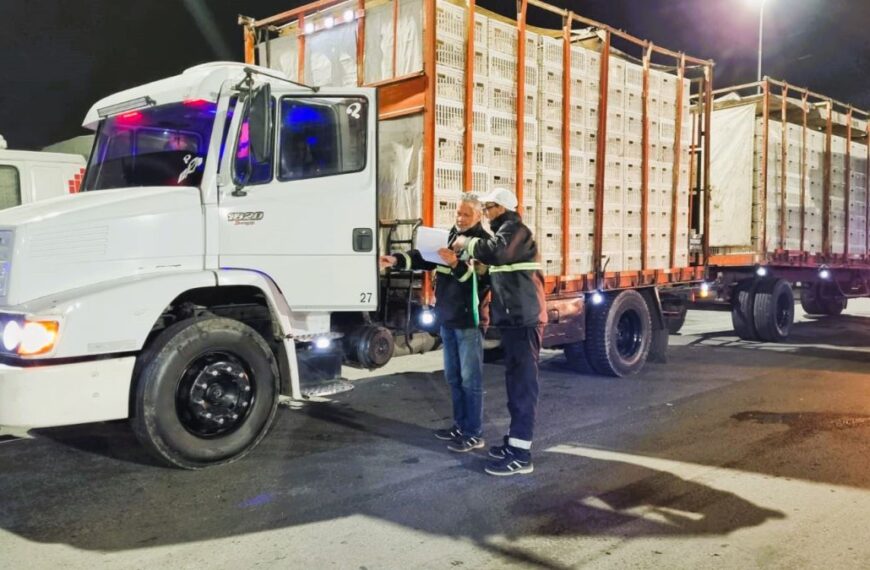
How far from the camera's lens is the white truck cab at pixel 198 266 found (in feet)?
14.1

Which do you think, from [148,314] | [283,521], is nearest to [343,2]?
[148,314]

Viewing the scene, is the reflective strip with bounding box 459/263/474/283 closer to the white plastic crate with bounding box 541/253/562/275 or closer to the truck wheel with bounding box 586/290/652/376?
the white plastic crate with bounding box 541/253/562/275

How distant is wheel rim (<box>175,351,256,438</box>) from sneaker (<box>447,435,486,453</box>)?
1492mm

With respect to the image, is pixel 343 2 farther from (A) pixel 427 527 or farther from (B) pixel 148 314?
(A) pixel 427 527

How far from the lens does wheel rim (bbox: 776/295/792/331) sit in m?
12.0

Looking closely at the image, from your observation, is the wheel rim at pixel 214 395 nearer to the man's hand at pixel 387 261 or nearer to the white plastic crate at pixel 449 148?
the man's hand at pixel 387 261

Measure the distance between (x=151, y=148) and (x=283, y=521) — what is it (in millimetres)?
2896

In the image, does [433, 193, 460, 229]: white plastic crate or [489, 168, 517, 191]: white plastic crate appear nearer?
[433, 193, 460, 229]: white plastic crate

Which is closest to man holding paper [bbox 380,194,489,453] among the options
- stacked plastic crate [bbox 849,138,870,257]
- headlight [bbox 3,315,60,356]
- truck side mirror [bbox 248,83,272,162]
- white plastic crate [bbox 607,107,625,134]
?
truck side mirror [bbox 248,83,272,162]

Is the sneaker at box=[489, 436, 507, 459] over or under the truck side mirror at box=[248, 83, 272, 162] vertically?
under

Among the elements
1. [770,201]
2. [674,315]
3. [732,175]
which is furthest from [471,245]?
[770,201]

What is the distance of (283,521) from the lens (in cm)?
399

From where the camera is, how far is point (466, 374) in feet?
17.1

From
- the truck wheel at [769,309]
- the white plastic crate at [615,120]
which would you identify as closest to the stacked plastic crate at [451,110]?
the white plastic crate at [615,120]
